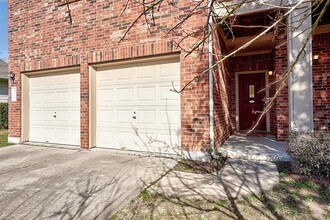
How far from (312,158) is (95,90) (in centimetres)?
521

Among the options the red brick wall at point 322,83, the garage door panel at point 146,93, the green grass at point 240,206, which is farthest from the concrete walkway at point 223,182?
the red brick wall at point 322,83

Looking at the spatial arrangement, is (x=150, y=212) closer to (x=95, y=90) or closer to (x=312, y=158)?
(x=312, y=158)

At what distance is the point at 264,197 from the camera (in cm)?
284

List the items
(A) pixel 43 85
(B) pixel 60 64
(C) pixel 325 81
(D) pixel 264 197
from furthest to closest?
(A) pixel 43 85
(B) pixel 60 64
(C) pixel 325 81
(D) pixel 264 197

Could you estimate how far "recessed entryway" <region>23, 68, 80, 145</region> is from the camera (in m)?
6.29

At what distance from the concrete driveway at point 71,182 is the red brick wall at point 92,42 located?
3.52ft

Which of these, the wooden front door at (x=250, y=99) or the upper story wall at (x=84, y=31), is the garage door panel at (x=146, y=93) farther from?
the wooden front door at (x=250, y=99)

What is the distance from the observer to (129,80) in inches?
219

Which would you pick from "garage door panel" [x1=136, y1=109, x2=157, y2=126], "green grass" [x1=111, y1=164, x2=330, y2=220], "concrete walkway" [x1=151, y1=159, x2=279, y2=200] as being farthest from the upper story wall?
"green grass" [x1=111, y1=164, x2=330, y2=220]

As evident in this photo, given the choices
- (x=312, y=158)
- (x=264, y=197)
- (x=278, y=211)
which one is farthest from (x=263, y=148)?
(x=278, y=211)

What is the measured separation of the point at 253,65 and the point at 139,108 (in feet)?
14.9

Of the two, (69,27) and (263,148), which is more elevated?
(69,27)

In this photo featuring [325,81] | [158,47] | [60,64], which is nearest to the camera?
[158,47]

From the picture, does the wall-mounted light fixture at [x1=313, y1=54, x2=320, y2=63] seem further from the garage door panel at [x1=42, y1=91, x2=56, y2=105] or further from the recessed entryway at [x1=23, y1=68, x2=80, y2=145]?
the garage door panel at [x1=42, y1=91, x2=56, y2=105]
